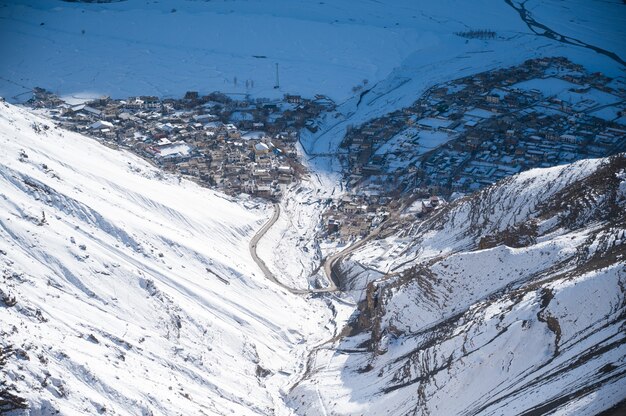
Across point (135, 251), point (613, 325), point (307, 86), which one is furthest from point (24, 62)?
point (613, 325)

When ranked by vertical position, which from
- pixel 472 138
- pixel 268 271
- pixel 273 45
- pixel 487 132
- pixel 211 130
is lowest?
pixel 268 271

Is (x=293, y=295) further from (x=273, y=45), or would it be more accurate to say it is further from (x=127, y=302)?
(x=273, y=45)

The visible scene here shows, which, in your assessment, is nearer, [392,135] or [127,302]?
[127,302]

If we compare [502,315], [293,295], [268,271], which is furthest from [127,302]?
[502,315]

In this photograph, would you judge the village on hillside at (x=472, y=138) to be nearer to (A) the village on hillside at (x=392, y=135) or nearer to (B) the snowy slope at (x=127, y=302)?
(A) the village on hillside at (x=392, y=135)

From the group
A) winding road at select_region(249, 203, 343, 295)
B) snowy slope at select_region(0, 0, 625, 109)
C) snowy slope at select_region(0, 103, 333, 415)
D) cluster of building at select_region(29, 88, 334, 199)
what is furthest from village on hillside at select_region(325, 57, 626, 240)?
snowy slope at select_region(0, 103, 333, 415)

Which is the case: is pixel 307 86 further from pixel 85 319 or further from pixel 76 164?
pixel 85 319

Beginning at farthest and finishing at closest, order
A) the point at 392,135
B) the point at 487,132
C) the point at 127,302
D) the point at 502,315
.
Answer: the point at 392,135 < the point at 487,132 < the point at 127,302 < the point at 502,315
